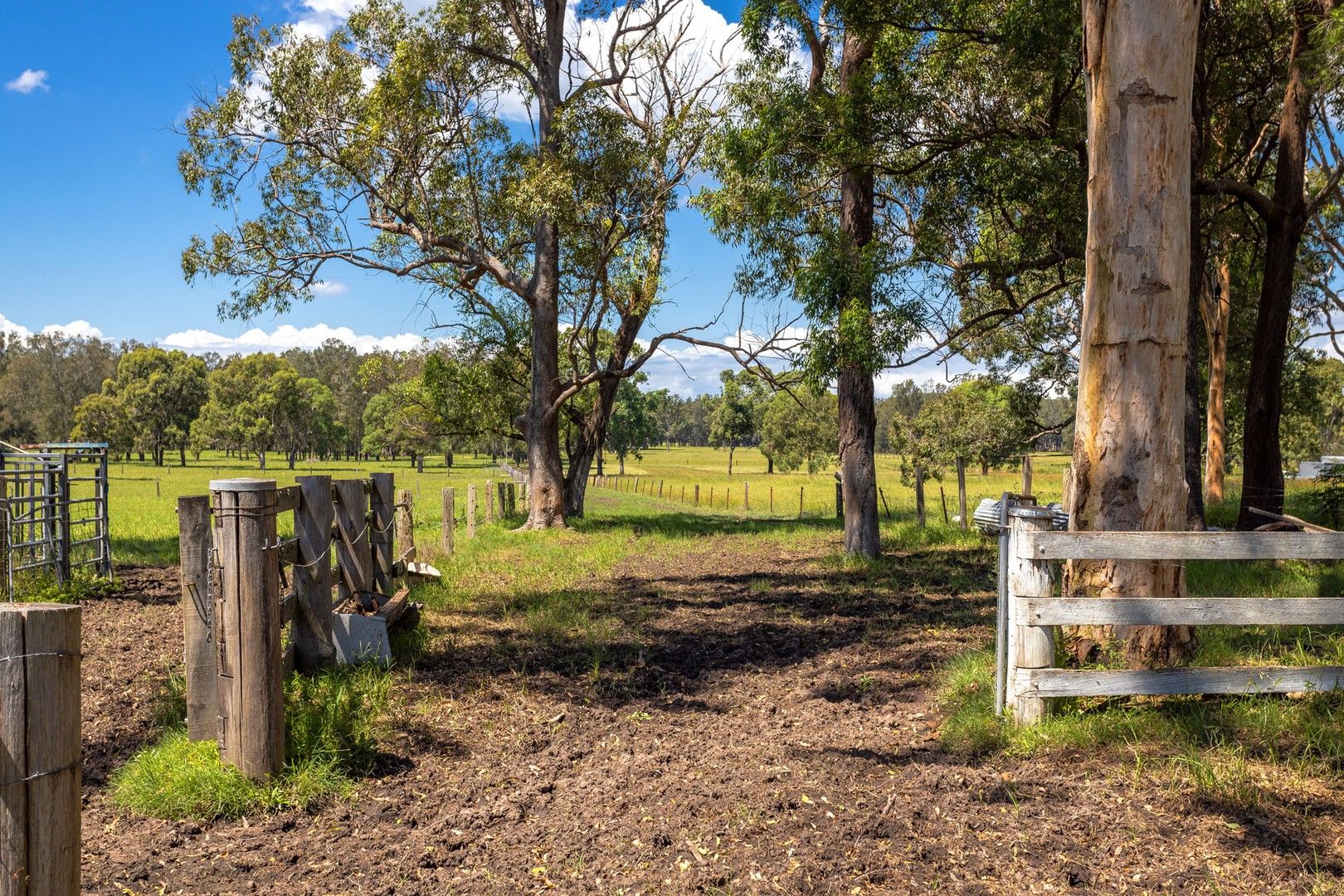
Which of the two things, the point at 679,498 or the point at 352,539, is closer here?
the point at 352,539

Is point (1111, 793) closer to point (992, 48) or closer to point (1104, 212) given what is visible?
point (1104, 212)

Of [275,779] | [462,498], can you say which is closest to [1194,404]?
[275,779]

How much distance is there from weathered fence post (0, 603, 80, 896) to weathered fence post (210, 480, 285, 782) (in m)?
2.78

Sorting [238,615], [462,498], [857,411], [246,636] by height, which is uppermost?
[857,411]

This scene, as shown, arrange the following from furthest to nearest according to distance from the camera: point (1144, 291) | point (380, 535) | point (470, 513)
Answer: point (470, 513)
point (380, 535)
point (1144, 291)

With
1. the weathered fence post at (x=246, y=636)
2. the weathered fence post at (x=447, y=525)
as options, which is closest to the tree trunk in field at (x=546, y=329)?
the weathered fence post at (x=447, y=525)

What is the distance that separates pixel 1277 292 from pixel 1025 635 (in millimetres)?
11144

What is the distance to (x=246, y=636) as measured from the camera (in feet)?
15.9

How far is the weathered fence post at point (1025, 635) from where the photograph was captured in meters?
5.28

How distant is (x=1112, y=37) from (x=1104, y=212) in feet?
3.90

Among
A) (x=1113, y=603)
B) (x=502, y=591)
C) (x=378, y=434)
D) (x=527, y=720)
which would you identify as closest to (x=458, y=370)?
(x=502, y=591)

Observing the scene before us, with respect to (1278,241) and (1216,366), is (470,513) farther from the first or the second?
(1216,366)

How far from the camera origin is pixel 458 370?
23.5 meters

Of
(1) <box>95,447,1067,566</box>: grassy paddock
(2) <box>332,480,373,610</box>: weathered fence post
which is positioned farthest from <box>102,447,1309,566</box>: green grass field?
(2) <box>332,480,373,610</box>: weathered fence post
